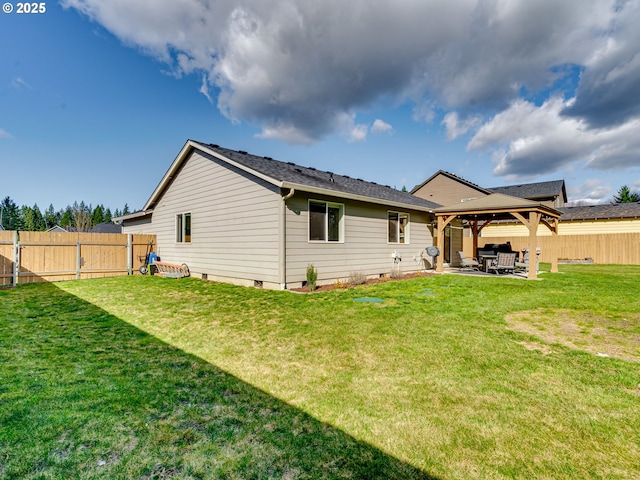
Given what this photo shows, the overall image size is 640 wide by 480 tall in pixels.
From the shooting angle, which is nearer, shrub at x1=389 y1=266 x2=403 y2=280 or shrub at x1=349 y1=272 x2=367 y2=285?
shrub at x1=349 y1=272 x2=367 y2=285

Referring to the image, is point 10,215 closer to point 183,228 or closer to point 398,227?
point 183,228

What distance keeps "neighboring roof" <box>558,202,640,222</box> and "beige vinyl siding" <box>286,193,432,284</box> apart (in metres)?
17.4

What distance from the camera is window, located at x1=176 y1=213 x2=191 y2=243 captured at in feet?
40.1

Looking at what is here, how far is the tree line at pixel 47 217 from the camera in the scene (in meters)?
56.1

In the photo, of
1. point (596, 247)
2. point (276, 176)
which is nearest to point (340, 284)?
point (276, 176)

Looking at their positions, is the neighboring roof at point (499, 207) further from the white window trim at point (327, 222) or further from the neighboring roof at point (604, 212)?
the neighboring roof at point (604, 212)

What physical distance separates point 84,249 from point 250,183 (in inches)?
307

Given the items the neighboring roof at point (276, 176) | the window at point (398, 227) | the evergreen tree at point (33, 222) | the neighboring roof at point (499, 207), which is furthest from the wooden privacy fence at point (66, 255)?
the evergreen tree at point (33, 222)

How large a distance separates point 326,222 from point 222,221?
3.68 meters

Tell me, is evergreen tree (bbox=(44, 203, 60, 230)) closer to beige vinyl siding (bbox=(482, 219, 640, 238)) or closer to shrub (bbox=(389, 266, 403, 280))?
shrub (bbox=(389, 266, 403, 280))

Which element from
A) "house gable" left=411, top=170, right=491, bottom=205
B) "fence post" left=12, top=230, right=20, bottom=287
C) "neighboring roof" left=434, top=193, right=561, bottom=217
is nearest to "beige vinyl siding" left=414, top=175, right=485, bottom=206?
"house gable" left=411, top=170, right=491, bottom=205

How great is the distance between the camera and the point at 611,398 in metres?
2.66

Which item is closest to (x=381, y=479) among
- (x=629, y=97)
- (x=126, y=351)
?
(x=126, y=351)

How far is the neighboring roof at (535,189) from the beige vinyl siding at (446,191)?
497 centimetres
